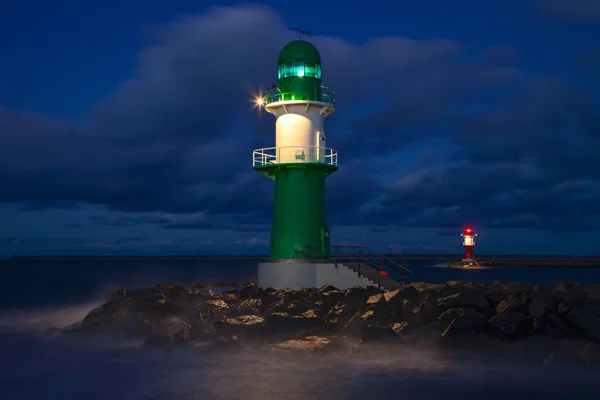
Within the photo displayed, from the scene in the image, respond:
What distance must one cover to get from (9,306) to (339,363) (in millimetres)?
24545

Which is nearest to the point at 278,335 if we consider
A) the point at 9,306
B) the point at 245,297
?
the point at 245,297

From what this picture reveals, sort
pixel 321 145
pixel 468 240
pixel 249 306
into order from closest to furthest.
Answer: pixel 249 306 → pixel 321 145 → pixel 468 240

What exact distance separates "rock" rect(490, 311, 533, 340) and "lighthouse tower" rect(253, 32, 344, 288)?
8.66 meters

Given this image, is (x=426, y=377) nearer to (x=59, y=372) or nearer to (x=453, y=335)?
(x=453, y=335)

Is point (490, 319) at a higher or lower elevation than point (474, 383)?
higher

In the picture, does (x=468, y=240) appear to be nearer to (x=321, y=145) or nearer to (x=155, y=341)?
(x=321, y=145)

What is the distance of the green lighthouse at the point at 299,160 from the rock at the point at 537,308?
8.69 meters

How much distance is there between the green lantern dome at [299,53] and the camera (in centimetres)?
2214

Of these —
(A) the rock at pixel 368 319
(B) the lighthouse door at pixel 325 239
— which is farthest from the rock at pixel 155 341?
(B) the lighthouse door at pixel 325 239

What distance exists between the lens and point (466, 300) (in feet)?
48.9

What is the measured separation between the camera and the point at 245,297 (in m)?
20.4

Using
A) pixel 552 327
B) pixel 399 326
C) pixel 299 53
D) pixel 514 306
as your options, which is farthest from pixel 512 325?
pixel 299 53

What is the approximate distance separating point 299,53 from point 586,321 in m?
13.2

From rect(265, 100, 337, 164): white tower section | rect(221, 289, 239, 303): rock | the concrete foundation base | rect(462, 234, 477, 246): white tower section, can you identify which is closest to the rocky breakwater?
rect(221, 289, 239, 303): rock
